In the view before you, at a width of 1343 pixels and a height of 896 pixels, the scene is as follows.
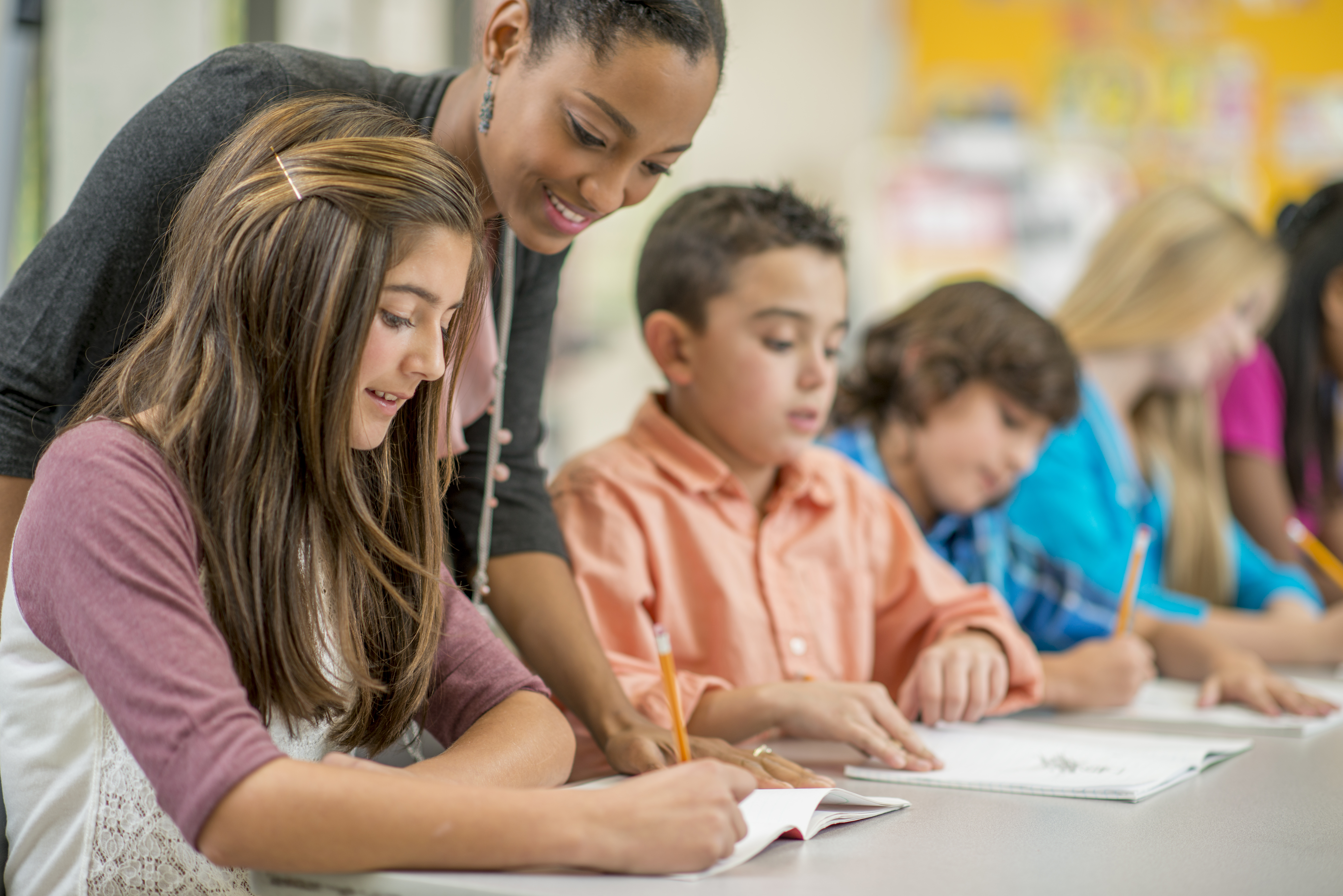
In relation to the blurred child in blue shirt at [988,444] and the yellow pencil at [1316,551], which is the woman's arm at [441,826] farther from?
the yellow pencil at [1316,551]

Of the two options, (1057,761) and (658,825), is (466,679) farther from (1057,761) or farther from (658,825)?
(1057,761)

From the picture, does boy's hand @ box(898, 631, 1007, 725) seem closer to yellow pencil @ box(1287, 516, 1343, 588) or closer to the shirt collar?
Answer: the shirt collar

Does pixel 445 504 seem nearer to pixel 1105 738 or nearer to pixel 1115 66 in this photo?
pixel 1105 738

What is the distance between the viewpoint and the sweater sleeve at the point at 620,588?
103 centimetres

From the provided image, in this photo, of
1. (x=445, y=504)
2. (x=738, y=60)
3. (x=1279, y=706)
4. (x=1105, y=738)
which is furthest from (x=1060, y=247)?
(x=445, y=504)

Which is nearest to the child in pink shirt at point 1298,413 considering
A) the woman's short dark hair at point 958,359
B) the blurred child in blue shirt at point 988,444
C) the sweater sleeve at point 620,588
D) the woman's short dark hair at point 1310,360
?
the woman's short dark hair at point 1310,360

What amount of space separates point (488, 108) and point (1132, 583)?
0.84m

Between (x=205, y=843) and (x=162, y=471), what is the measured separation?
0.21 meters

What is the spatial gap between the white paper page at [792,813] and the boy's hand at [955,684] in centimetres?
27

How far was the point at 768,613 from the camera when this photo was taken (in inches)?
45.8

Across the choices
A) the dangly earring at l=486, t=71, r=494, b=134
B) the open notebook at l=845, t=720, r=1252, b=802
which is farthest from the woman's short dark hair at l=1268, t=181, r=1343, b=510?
the dangly earring at l=486, t=71, r=494, b=134

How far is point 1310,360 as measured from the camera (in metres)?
2.07

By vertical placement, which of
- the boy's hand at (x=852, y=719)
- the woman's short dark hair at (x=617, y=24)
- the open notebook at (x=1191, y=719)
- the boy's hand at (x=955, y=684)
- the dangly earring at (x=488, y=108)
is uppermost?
the woman's short dark hair at (x=617, y=24)

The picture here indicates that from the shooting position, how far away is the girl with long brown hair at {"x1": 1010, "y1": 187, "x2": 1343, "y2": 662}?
175 centimetres
